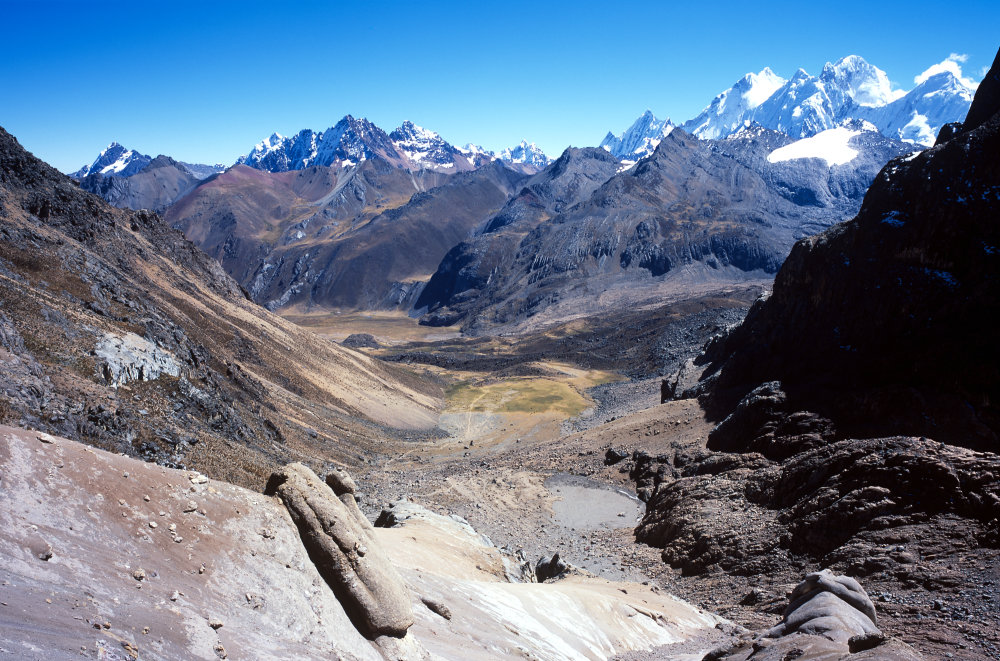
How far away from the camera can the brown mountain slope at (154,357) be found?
1753cm

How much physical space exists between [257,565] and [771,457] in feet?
71.4

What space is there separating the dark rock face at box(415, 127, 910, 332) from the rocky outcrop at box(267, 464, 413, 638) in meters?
117

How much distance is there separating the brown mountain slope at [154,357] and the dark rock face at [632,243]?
81072 millimetres

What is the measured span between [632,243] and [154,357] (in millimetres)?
132140

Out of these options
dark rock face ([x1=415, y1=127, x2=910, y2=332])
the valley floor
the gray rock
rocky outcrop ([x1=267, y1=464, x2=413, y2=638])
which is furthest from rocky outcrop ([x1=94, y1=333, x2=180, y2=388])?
dark rock face ([x1=415, y1=127, x2=910, y2=332])

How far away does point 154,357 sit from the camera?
23609mm

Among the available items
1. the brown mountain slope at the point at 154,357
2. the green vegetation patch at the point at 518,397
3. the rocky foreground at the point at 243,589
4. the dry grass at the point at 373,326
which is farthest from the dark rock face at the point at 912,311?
the dry grass at the point at 373,326

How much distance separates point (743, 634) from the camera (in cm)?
1499

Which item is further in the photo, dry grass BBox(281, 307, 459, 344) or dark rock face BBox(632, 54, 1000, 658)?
dry grass BBox(281, 307, 459, 344)

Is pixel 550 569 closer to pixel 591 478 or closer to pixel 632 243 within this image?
pixel 591 478

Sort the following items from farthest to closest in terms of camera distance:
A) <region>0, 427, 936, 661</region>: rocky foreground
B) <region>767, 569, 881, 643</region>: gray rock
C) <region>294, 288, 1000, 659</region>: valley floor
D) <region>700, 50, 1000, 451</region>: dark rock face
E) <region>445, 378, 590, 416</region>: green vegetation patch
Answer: <region>445, 378, 590, 416</region>: green vegetation patch < <region>700, 50, 1000, 451</region>: dark rock face < <region>294, 288, 1000, 659</region>: valley floor < <region>767, 569, 881, 643</region>: gray rock < <region>0, 427, 936, 661</region>: rocky foreground

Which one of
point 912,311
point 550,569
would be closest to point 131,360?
point 550,569

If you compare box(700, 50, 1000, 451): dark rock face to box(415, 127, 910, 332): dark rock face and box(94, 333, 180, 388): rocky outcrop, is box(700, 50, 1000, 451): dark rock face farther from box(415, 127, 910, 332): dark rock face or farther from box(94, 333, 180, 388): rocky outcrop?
box(415, 127, 910, 332): dark rock face

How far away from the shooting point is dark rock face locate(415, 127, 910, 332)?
137 metres
